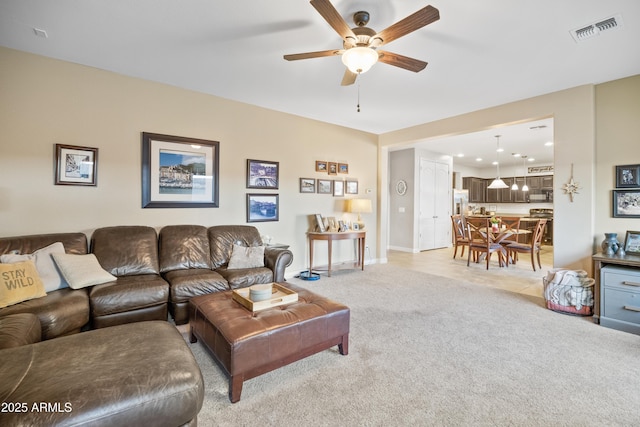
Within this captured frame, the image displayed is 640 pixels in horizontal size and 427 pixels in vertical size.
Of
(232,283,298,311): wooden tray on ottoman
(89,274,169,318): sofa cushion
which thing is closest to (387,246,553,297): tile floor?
(232,283,298,311): wooden tray on ottoman

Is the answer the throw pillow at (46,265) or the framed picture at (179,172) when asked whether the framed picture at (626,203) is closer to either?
the framed picture at (179,172)

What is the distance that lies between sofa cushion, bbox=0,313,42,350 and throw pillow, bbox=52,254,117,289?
23.5 inches

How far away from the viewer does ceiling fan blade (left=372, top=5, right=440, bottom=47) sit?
1.72 m

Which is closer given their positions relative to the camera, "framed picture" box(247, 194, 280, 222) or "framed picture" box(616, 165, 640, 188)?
"framed picture" box(616, 165, 640, 188)

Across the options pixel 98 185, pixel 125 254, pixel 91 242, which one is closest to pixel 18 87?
pixel 98 185

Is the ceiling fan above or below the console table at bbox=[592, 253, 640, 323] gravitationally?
above

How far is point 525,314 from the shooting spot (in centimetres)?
Answer: 317

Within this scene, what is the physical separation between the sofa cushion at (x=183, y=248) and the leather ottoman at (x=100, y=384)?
181cm

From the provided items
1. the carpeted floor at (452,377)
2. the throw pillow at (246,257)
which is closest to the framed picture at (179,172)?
the throw pillow at (246,257)

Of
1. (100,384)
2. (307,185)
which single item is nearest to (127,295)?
(100,384)

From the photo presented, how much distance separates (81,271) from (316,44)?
9.75 feet

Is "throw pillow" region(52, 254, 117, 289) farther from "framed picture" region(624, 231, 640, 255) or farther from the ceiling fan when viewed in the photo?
"framed picture" region(624, 231, 640, 255)

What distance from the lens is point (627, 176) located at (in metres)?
3.18

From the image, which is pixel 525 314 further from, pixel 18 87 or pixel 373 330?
pixel 18 87
